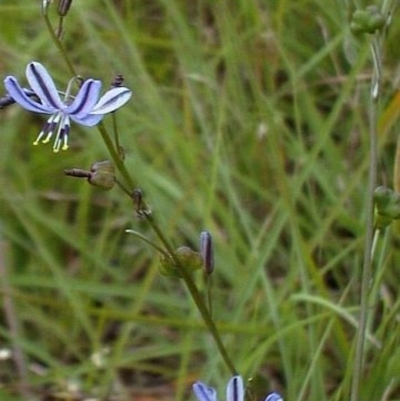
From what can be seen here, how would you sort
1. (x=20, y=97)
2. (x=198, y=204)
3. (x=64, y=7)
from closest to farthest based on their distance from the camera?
(x=20, y=97) → (x=64, y=7) → (x=198, y=204)

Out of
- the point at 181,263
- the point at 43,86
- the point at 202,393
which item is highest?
the point at 43,86

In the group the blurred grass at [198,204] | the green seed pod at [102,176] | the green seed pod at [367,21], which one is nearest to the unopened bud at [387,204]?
the green seed pod at [367,21]

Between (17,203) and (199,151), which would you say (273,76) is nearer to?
(199,151)

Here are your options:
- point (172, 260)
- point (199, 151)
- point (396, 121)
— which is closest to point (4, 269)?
point (199, 151)

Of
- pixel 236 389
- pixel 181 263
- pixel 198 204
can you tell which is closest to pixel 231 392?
pixel 236 389

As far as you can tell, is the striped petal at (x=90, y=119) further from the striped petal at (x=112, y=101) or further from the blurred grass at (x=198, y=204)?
the blurred grass at (x=198, y=204)

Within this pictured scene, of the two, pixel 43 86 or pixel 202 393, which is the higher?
pixel 43 86

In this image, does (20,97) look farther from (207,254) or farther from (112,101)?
(207,254)
